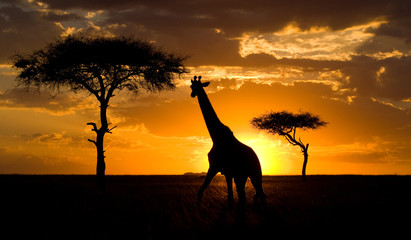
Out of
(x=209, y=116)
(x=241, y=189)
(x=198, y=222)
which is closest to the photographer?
(x=198, y=222)

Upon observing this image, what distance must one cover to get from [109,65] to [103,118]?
379 centimetres

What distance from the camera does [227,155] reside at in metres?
12.9

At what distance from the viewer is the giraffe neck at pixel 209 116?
13.6 m

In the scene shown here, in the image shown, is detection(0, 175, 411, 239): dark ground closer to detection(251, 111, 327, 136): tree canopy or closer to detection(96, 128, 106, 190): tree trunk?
detection(96, 128, 106, 190): tree trunk

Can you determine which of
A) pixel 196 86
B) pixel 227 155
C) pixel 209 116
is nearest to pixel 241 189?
pixel 227 155

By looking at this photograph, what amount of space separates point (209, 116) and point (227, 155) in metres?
1.73

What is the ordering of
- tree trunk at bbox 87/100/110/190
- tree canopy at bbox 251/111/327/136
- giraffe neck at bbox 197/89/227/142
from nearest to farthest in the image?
giraffe neck at bbox 197/89/227/142, tree trunk at bbox 87/100/110/190, tree canopy at bbox 251/111/327/136

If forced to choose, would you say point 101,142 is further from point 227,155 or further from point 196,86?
point 227,155

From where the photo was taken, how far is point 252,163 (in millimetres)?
13750

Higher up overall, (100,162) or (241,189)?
(100,162)

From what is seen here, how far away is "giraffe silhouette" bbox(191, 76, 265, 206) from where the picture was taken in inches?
498

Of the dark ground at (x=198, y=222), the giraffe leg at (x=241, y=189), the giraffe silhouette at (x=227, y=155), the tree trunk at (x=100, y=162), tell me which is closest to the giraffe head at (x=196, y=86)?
the giraffe silhouette at (x=227, y=155)

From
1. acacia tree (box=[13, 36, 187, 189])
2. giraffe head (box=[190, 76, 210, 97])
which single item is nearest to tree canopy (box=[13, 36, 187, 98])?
acacia tree (box=[13, 36, 187, 189])

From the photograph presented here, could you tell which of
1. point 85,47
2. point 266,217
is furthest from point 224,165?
point 85,47
